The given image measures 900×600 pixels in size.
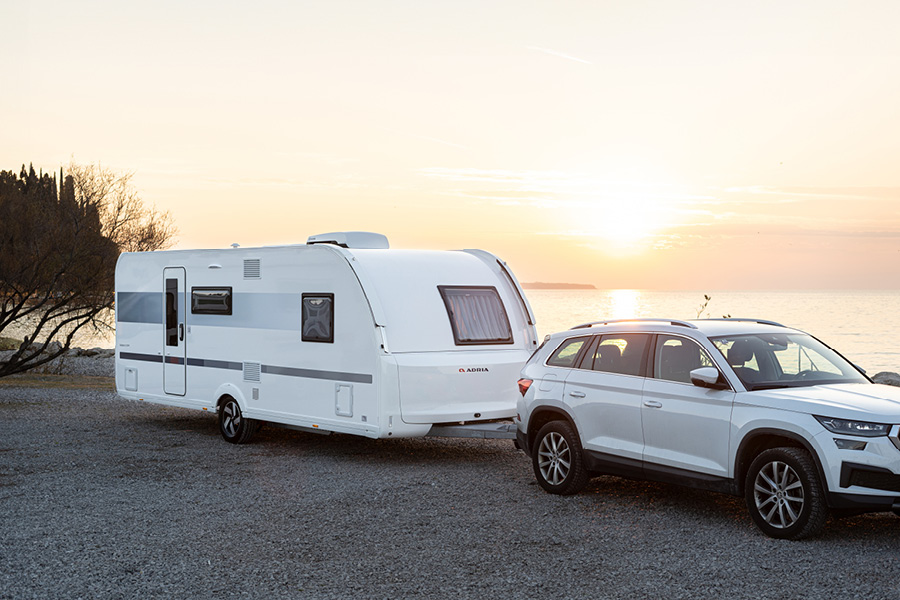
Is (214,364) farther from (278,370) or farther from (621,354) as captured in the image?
(621,354)

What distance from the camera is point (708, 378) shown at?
7.92 meters

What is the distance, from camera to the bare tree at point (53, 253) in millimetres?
19969

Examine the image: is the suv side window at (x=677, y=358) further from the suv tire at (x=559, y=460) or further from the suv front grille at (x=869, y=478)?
the suv front grille at (x=869, y=478)

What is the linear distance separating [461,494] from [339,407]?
8.29ft

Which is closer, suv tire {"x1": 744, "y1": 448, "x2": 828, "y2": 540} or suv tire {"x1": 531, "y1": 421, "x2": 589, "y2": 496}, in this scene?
suv tire {"x1": 744, "y1": 448, "x2": 828, "y2": 540}

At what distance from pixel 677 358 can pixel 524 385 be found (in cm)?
194

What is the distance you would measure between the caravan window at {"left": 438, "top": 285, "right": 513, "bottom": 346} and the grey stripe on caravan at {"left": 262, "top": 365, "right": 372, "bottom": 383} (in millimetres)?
1259

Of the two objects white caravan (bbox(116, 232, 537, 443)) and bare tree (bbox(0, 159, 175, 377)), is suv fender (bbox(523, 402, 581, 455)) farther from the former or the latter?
bare tree (bbox(0, 159, 175, 377))

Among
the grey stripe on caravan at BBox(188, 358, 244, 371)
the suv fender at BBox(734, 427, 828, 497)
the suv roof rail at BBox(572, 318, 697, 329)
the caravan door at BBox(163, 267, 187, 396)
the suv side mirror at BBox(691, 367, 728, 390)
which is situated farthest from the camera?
the caravan door at BBox(163, 267, 187, 396)

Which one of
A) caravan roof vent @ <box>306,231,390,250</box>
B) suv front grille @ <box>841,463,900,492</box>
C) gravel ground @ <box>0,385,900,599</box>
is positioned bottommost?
gravel ground @ <box>0,385,900,599</box>

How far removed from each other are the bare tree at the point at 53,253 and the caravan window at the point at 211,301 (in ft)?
26.4

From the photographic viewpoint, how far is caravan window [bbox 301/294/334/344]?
38.5 feet

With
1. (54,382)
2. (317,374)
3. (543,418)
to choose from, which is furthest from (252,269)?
(54,382)

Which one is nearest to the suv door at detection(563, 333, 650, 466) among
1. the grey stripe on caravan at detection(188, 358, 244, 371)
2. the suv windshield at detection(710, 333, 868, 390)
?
the suv windshield at detection(710, 333, 868, 390)
